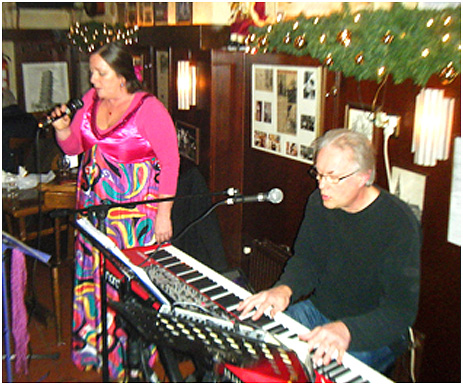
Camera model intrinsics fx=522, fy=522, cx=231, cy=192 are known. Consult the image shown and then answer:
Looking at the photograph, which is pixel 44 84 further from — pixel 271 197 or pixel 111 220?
pixel 271 197

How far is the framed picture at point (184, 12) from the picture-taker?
13.4 feet

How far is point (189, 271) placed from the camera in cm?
214

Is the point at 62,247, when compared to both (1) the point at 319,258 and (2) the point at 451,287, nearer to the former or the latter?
(1) the point at 319,258

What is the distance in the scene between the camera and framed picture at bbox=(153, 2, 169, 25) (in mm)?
4480

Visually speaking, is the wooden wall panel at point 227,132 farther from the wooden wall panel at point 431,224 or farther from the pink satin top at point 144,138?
the pink satin top at point 144,138

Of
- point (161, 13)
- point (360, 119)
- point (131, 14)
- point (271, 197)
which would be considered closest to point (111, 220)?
point (271, 197)

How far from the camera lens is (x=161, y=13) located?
4551 mm

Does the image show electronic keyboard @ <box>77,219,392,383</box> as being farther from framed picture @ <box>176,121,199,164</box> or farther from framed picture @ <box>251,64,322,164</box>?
framed picture @ <box>176,121,199,164</box>

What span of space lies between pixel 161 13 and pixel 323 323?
3.37 metres

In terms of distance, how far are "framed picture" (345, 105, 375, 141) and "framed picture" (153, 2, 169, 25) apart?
252 centimetres

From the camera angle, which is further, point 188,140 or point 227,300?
point 188,140

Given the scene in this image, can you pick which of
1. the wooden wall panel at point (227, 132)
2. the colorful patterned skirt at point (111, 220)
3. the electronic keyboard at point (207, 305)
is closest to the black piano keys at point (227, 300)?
the electronic keyboard at point (207, 305)

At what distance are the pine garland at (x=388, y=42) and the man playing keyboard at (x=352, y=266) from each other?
40cm

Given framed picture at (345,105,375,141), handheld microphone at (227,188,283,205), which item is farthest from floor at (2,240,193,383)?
framed picture at (345,105,375,141)
